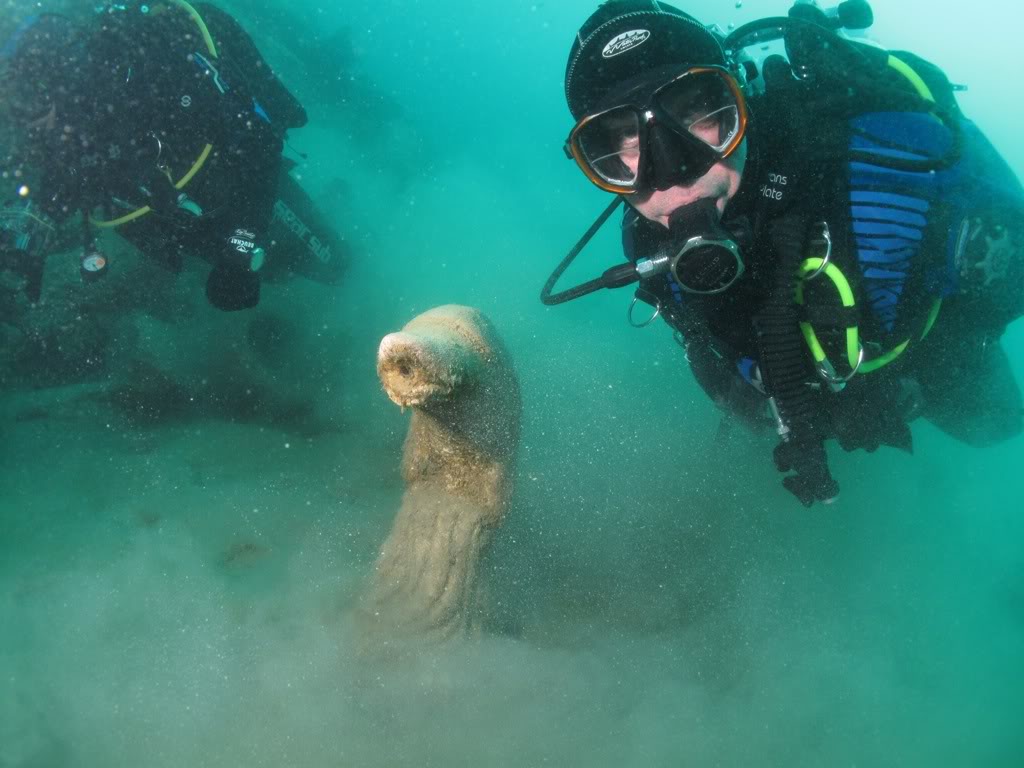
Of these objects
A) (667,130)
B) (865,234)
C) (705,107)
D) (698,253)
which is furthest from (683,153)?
(865,234)

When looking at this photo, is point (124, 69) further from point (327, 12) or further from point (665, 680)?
point (327, 12)

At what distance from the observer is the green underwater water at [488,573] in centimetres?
323

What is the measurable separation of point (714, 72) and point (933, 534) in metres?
9.62

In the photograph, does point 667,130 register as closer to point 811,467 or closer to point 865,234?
point 865,234

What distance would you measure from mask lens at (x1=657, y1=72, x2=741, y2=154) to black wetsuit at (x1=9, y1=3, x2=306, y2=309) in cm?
426

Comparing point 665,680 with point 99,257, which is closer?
point 665,680

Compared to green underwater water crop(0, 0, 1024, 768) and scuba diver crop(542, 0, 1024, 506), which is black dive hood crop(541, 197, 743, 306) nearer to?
scuba diver crop(542, 0, 1024, 506)

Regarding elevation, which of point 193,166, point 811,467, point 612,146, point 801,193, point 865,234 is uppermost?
point 612,146

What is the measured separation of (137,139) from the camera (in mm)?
4637

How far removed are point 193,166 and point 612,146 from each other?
4.38 metres

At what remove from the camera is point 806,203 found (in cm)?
267

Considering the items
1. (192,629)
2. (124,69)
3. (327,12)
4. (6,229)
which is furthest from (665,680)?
(327,12)

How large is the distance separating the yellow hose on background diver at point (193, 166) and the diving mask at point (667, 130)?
13.8ft

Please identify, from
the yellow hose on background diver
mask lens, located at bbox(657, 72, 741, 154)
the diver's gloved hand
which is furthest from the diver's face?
the yellow hose on background diver
